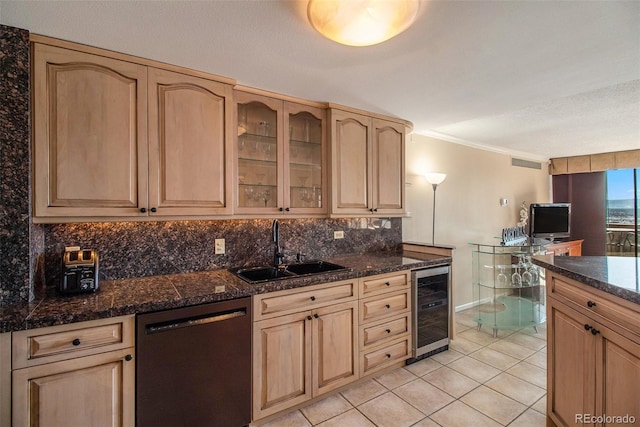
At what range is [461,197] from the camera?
410 centimetres

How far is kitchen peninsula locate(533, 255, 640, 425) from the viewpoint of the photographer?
1.20 m

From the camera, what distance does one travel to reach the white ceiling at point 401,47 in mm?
1346

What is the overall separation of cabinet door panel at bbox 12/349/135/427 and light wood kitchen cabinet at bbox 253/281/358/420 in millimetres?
684

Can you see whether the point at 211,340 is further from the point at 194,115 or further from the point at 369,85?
the point at 369,85

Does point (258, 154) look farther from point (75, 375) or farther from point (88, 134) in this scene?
point (75, 375)

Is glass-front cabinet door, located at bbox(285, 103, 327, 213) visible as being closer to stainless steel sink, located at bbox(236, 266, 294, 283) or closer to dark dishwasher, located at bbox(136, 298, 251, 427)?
stainless steel sink, located at bbox(236, 266, 294, 283)

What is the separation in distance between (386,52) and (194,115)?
1.28m

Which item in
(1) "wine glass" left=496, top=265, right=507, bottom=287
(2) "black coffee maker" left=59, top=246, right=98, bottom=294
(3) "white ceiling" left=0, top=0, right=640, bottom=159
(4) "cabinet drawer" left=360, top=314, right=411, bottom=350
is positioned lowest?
(4) "cabinet drawer" left=360, top=314, right=411, bottom=350

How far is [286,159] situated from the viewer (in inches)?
94.3

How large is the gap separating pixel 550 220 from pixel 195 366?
596 centimetres

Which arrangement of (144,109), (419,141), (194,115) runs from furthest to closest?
1. (419,141)
2. (194,115)
3. (144,109)

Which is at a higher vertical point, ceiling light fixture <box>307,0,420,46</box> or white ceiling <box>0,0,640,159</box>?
white ceiling <box>0,0,640,159</box>

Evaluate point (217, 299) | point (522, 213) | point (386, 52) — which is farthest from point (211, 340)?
point (522, 213)

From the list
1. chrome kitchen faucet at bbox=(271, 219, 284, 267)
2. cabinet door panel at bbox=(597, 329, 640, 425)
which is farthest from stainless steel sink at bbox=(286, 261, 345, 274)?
cabinet door panel at bbox=(597, 329, 640, 425)
